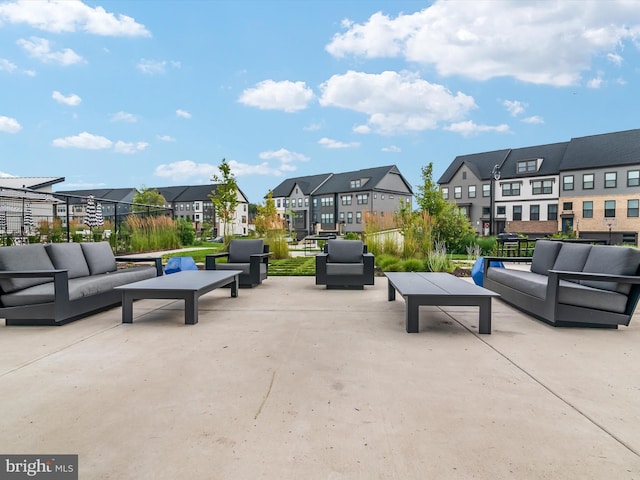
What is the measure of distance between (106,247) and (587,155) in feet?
105

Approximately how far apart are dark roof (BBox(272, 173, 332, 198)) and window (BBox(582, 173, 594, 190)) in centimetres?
2521

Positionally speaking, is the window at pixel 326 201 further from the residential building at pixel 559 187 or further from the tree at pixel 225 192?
the tree at pixel 225 192

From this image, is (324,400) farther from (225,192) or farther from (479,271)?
(225,192)

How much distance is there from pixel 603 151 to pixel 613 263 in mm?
28960

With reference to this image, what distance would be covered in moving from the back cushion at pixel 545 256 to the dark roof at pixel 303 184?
3757 cm

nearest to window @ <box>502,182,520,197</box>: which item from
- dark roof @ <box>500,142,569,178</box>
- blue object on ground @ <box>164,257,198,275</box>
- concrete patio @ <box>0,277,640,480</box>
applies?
dark roof @ <box>500,142,569,178</box>

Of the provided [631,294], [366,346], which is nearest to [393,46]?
[631,294]

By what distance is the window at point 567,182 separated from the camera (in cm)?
2673

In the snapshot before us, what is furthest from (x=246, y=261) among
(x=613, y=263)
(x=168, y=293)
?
(x=613, y=263)

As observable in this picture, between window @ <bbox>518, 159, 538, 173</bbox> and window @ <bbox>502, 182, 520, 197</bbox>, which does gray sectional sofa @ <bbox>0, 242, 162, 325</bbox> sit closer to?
window @ <bbox>502, 182, 520, 197</bbox>

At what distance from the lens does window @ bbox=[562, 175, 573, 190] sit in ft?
87.7

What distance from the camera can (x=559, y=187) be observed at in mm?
27422

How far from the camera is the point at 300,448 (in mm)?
1600

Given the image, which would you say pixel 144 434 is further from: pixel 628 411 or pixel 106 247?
pixel 106 247
